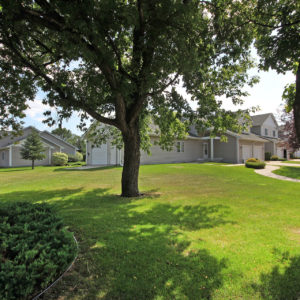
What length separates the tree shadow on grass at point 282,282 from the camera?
8.26 feet

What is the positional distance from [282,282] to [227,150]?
82.2 ft

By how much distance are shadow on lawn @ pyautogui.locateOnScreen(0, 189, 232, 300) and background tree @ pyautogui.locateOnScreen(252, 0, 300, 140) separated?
453cm

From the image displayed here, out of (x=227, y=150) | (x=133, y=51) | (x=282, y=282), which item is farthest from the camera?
(x=227, y=150)

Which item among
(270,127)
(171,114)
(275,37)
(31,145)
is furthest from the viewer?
(270,127)

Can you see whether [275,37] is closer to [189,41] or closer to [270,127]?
[189,41]

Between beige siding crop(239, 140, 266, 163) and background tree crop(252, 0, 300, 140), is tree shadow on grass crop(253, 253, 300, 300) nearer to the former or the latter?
background tree crop(252, 0, 300, 140)

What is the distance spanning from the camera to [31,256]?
2.26 metres

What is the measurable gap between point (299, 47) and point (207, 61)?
255 cm

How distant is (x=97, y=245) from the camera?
3.74 metres

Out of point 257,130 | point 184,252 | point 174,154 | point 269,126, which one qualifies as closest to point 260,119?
point 257,130

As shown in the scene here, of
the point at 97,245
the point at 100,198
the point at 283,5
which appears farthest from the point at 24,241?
the point at 283,5

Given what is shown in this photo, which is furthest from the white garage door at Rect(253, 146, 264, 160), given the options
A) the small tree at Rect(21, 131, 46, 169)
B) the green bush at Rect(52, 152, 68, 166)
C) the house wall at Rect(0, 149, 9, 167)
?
the house wall at Rect(0, 149, 9, 167)

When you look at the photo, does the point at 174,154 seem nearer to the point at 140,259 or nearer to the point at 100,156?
the point at 100,156

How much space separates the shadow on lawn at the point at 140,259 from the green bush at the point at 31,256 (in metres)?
0.46
